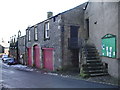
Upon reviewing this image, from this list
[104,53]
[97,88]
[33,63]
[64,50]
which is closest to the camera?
[97,88]

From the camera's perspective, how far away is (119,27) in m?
14.1

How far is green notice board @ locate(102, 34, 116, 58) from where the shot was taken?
579 inches

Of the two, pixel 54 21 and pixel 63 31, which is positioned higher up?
pixel 54 21

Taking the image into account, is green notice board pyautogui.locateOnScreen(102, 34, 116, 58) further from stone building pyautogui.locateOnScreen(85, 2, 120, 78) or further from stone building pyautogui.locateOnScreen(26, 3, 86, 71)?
stone building pyautogui.locateOnScreen(26, 3, 86, 71)

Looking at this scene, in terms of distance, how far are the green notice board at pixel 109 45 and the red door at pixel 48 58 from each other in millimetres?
8300

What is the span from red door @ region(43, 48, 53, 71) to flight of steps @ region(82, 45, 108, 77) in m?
6.07

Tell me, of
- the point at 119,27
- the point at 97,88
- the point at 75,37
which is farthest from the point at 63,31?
the point at 97,88

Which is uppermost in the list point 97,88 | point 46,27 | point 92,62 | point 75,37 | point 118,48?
point 46,27

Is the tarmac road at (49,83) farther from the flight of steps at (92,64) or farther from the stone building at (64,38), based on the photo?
the stone building at (64,38)

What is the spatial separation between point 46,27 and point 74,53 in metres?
5.83

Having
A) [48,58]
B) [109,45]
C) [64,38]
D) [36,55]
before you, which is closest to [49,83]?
[109,45]

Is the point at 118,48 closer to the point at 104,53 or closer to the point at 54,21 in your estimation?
the point at 104,53

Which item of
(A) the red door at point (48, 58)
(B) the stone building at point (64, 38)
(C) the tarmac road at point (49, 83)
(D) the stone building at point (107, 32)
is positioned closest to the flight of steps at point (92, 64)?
(D) the stone building at point (107, 32)

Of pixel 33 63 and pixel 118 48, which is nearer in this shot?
pixel 118 48
